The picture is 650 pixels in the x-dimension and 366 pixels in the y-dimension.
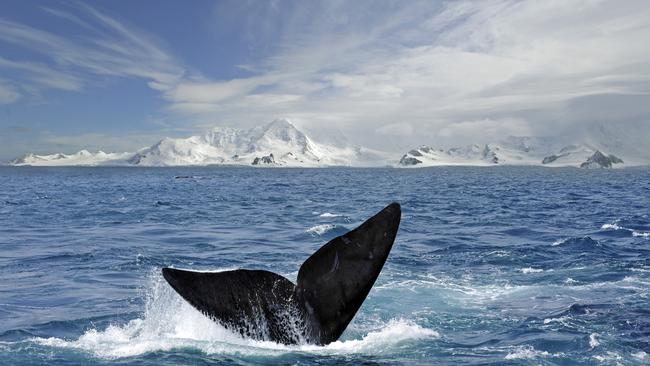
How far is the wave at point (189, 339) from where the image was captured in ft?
27.9

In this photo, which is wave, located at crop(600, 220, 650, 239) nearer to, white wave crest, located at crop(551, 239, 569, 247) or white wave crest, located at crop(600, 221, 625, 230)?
white wave crest, located at crop(600, 221, 625, 230)

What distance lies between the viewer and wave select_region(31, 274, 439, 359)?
27.9 feet

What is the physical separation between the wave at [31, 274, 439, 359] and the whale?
59 centimetres

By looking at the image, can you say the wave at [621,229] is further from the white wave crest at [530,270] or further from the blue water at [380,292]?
the white wave crest at [530,270]

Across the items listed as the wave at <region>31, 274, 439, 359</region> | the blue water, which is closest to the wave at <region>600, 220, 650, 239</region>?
the blue water

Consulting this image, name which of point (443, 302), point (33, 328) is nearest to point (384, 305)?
point (443, 302)

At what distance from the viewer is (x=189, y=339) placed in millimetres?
9250

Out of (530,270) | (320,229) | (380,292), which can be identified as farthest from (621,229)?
(380,292)

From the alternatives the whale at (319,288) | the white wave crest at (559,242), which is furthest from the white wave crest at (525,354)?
the white wave crest at (559,242)

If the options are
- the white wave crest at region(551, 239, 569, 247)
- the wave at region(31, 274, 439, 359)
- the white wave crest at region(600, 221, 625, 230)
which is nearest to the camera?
the wave at region(31, 274, 439, 359)

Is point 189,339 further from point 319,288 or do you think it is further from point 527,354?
point 527,354

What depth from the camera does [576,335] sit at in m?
10.0

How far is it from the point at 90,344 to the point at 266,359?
307 cm

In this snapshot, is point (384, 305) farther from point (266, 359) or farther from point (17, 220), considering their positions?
point (17, 220)
